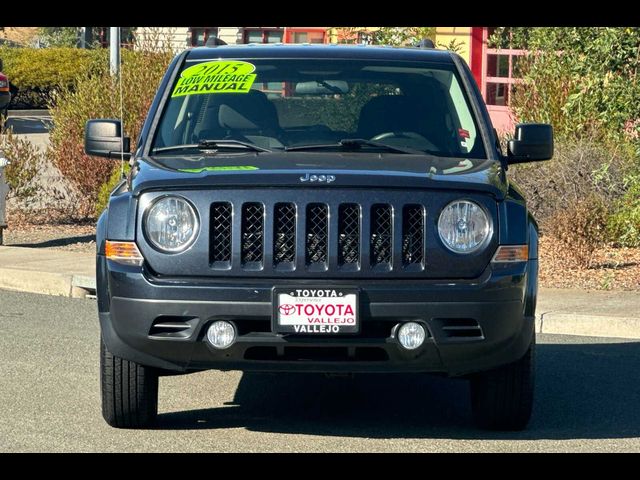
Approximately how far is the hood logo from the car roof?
163 centimetres

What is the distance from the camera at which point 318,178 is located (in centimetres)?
649

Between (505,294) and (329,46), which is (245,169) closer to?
(505,294)

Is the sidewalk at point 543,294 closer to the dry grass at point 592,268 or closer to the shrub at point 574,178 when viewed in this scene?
the dry grass at point 592,268

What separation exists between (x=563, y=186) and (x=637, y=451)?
27.0 ft

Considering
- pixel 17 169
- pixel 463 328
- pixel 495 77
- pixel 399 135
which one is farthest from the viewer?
pixel 495 77

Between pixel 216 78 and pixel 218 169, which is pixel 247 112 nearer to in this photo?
pixel 216 78

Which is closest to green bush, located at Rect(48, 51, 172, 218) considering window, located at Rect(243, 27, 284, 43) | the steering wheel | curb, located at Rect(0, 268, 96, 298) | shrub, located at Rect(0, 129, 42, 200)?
shrub, located at Rect(0, 129, 42, 200)

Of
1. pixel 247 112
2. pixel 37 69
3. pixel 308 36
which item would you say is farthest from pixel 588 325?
pixel 37 69

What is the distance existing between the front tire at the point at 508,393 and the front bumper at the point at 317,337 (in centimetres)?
29

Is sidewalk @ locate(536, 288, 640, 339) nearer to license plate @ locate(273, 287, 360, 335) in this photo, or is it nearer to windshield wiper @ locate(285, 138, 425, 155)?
windshield wiper @ locate(285, 138, 425, 155)

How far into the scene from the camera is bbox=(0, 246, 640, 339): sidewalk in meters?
10.4

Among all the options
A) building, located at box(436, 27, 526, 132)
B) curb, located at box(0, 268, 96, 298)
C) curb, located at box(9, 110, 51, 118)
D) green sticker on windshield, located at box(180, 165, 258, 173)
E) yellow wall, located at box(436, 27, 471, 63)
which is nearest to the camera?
green sticker on windshield, located at box(180, 165, 258, 173)

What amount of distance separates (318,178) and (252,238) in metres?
0.41

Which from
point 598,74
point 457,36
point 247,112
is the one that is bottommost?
point 247,112
